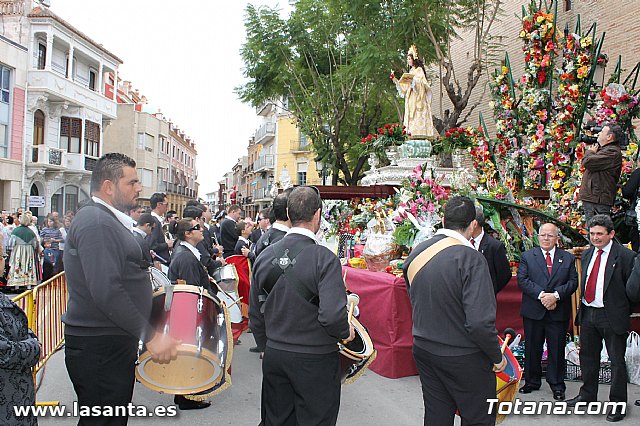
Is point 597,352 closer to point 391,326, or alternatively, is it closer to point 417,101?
point 391,326

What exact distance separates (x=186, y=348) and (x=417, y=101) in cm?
874

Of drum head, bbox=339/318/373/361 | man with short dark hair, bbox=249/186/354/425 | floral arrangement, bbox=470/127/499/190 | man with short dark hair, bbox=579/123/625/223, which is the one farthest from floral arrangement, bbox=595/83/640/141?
man with short dark hair, bbox=249/186/354/425

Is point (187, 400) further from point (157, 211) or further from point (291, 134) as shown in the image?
point (291, 134)

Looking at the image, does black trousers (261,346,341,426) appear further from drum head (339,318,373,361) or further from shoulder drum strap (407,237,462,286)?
shoulder drum strap (407,237,462,286)

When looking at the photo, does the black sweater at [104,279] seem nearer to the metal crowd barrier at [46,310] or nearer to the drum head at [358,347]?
the drum head at [358,347]

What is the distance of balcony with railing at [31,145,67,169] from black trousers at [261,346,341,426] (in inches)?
1043

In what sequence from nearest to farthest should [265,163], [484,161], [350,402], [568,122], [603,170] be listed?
[350,402] → [603,170] → [568,122] → [484,161] → [265,163]

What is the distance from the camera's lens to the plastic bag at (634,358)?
5.96 metres

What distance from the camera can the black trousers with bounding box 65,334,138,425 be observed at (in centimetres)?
319

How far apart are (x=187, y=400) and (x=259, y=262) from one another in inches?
94.4

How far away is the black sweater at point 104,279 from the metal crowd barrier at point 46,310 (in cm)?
171

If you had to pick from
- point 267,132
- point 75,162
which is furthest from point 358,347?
point 267,132

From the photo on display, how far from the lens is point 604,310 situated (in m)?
4.98

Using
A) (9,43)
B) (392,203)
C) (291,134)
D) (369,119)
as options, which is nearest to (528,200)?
(392,203)
